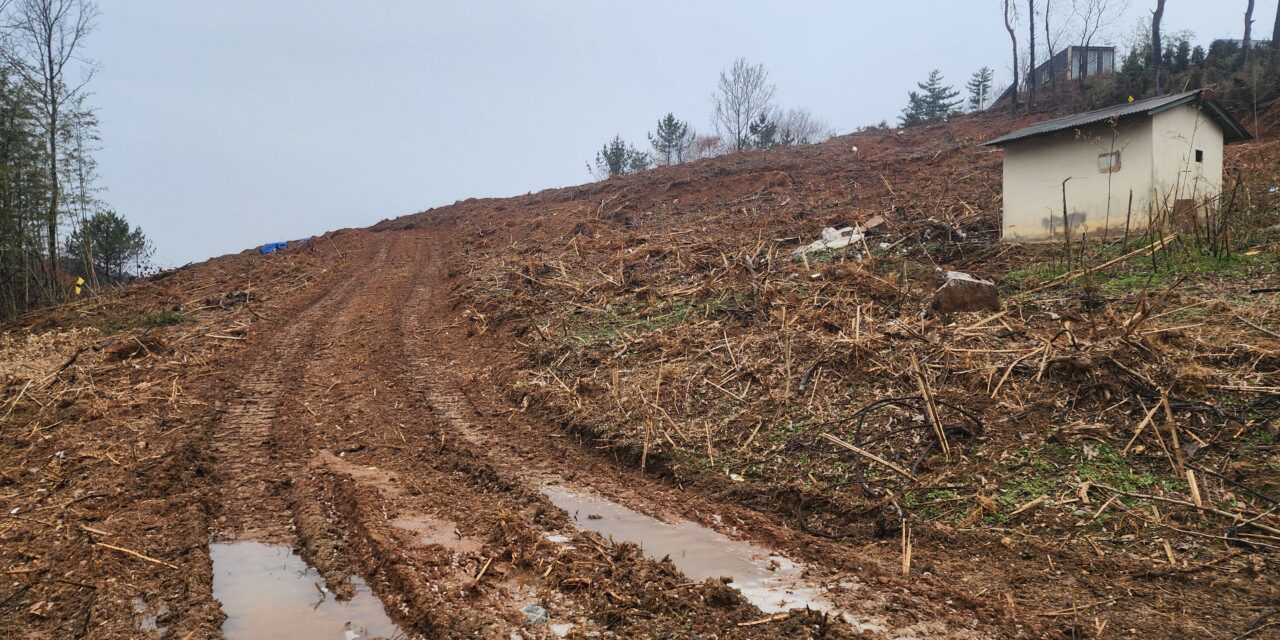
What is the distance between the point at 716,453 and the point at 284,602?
12.2 ft

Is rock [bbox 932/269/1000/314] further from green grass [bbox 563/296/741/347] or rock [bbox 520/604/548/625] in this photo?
rock [bbox 520/604/548/625]

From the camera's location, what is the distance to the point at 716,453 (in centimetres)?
645

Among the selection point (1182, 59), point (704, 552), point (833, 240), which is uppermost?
point (1182, 59)

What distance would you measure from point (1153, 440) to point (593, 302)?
28.0 feet

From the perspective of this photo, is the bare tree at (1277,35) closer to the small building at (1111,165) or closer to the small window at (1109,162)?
the small building at (1111,165)

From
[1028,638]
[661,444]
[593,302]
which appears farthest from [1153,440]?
[593,302]

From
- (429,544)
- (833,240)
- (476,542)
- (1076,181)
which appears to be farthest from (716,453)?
(1076,181)

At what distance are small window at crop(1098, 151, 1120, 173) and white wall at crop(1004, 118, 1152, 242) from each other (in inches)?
2.3

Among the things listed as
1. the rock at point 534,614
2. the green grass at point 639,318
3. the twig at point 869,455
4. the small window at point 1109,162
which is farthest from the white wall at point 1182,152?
the rock at point 534,614

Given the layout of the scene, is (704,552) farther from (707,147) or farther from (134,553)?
(707,147)

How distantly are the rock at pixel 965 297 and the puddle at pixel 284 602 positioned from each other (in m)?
7.08

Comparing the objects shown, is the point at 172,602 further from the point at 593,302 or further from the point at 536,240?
the point at 536,240

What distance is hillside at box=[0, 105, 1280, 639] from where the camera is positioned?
392 cm

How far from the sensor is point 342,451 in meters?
6.79
